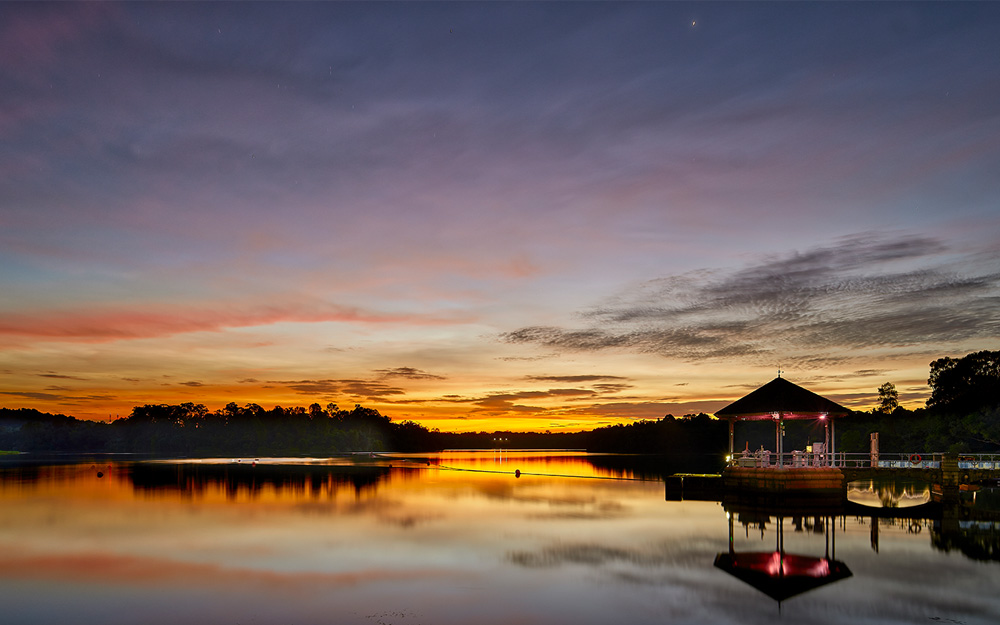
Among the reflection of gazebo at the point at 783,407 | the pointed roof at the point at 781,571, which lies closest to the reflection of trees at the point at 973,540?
the pointed roof at the point at 781,571

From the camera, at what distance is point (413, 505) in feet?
166

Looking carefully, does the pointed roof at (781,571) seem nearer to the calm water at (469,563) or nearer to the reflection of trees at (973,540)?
the calm water at (469,563)

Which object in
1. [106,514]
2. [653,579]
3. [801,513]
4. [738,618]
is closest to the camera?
[738,618]

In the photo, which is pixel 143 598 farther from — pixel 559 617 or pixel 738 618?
pixel 738 618

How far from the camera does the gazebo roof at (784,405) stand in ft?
138

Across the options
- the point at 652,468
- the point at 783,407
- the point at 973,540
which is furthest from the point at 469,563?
the point at 652,468

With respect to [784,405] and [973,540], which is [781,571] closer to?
[973,540]

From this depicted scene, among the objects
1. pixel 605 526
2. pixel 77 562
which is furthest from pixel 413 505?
pixel 77 562

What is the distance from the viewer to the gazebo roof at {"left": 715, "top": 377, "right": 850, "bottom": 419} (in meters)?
41.9

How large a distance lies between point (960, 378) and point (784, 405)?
73.8 metres

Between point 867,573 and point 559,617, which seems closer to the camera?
point 559,617

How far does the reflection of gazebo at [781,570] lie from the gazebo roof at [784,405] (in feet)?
41.1

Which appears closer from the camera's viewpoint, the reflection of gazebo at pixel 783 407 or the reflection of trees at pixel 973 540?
the reflection of trees at pixel 973 540

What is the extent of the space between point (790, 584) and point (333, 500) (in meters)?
37.5
